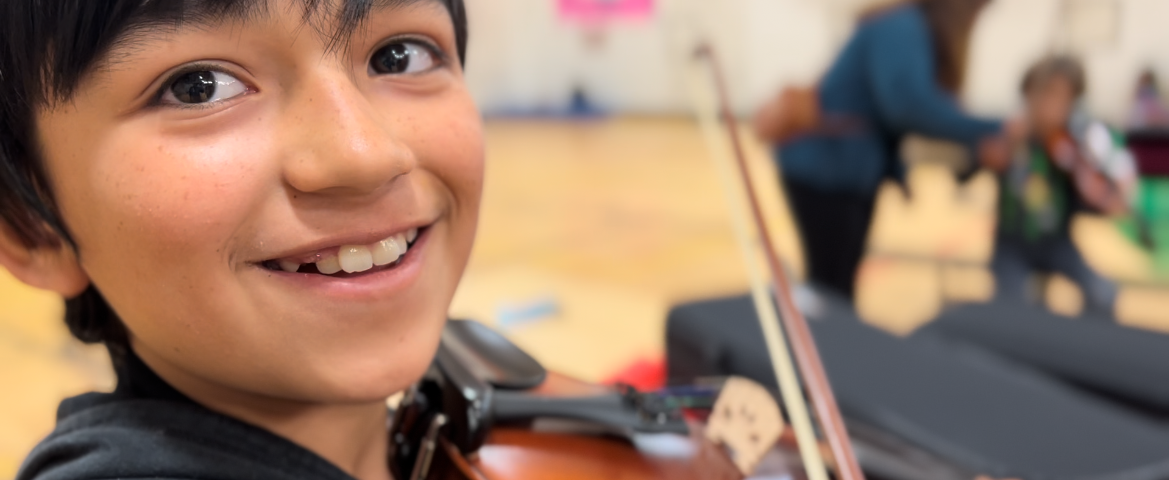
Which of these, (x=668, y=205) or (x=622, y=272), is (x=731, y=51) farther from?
(x=622, y=272)

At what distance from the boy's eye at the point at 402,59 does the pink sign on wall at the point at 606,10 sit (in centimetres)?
540

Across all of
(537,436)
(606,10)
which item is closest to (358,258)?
(537,436)

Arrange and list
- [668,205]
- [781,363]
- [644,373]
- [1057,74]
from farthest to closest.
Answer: [668,205]
[1057,74]
[644,373]
[781,363]

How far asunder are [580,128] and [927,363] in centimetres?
510

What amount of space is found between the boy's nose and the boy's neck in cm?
17

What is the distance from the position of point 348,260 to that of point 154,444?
14 centimetres

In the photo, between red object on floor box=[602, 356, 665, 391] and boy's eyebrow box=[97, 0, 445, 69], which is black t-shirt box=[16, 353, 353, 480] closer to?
boy's eyebrow box=[97, 0, 445, 69]

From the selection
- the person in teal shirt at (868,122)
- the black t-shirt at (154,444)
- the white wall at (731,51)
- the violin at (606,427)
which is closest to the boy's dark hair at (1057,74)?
the person in teal shirt at (868,122)

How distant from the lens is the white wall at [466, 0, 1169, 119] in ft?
9.64

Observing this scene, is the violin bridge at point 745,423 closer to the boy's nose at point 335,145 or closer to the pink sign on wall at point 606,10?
the boy's nose at point 335,145

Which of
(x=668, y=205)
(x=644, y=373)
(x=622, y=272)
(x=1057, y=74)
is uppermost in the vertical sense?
(x=1057, y=74)

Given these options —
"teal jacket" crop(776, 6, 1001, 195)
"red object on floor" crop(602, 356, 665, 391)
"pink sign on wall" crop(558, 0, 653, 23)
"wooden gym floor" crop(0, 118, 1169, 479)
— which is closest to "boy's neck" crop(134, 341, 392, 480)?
"red object on floor" crop(602, 356, 665, 391)

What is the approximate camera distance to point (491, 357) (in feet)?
2.40

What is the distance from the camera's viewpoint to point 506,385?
2.28 feet
